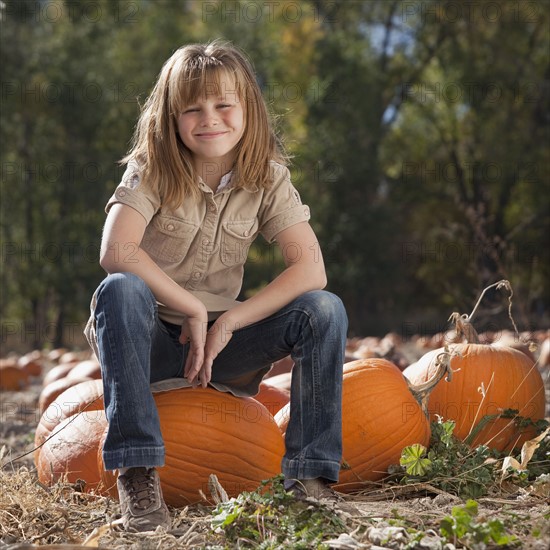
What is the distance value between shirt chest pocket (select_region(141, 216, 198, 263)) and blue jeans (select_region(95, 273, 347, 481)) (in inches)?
8.7

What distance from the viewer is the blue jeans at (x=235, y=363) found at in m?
2.12

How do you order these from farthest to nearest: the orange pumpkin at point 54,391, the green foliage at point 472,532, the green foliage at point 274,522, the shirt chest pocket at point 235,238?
the orange pumpkin at point 54,391, the shirt chest pocket at point 235,238, the green foliage at point 274,522, the green foliage at point 472,532

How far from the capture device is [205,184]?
253cm

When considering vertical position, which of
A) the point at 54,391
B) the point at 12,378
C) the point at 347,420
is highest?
the point at 347,420

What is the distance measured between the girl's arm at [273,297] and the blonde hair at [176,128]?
256 mm

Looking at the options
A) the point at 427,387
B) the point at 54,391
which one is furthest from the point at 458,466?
the point at 54,391

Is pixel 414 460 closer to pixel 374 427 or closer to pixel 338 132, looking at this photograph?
pixel 374 427

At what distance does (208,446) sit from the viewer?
2.45m

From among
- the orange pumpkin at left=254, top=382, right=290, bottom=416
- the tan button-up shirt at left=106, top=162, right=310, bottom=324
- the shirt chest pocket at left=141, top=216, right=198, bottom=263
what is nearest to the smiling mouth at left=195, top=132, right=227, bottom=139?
the tan button-up shirt at left=106, top=162, right=310, bottom=324

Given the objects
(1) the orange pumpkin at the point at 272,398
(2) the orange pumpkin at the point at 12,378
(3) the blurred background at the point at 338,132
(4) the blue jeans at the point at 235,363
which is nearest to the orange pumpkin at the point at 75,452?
(4) the blue jeans at the point at 235,363

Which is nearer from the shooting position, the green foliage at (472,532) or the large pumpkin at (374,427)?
the green foliage at (472,532)

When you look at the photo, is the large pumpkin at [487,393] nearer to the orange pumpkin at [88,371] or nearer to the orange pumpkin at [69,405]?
the orange pumpkin at [69,405]

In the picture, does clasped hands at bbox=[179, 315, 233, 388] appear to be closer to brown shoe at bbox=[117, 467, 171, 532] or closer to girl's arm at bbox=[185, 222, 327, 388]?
girl's arm at bbox=[185, 222, 327, 388]

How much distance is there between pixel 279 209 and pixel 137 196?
454mm
